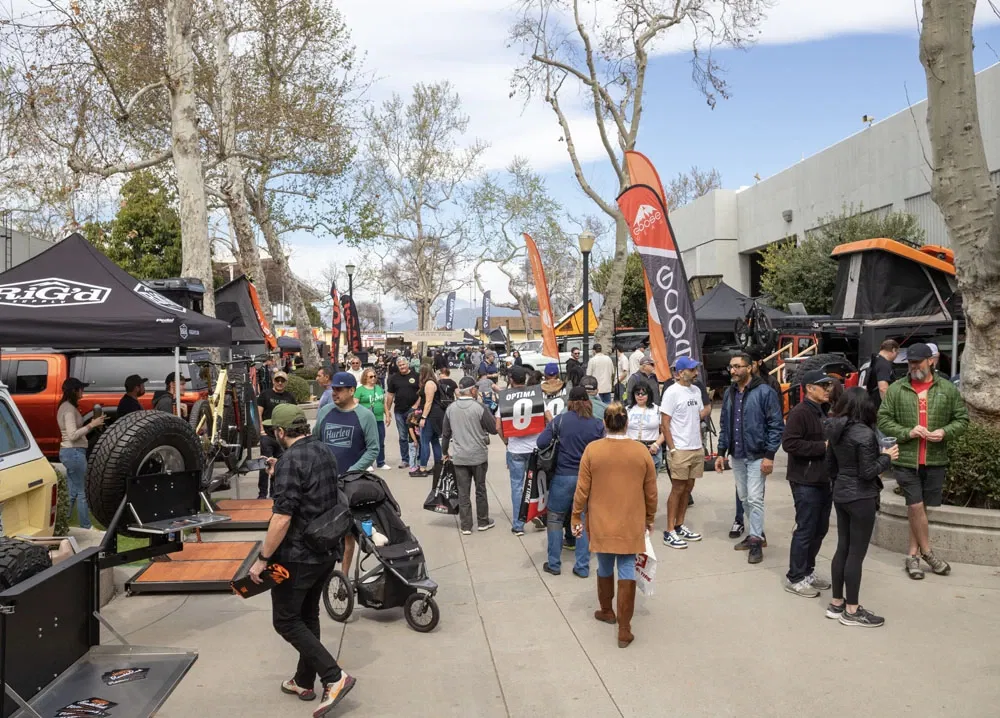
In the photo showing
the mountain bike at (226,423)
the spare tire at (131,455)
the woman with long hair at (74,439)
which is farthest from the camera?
the mountain bike at (226,423)

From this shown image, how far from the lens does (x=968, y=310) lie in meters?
7.98

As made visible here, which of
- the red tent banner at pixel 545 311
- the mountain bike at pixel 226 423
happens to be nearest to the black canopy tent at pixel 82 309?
the mountain bike at pixel 226 423

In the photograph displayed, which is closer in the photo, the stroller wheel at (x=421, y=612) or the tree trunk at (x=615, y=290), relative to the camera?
the stroller wheel at (x=421, y=612)

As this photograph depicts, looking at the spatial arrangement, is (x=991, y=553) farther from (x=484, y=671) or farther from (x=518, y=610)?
(x=484, y=671)

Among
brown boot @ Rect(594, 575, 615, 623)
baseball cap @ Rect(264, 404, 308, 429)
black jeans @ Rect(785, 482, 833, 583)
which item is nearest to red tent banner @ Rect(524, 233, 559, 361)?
black jeans @ Rect(785, 482, 833, 583)

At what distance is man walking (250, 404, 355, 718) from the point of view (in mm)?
4680

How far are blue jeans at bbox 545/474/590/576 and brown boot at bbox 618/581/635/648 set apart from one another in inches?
60.8

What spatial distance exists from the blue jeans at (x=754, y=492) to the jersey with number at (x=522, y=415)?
6.68 feet

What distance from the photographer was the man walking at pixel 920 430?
6.78m

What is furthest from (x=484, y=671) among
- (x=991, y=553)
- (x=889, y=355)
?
(x=889, y=355)

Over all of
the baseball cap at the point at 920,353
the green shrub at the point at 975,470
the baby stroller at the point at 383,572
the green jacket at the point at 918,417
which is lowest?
the baby stroller at the point at 383,572

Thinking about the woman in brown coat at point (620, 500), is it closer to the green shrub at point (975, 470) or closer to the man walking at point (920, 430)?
the man walking at point (920, 430)

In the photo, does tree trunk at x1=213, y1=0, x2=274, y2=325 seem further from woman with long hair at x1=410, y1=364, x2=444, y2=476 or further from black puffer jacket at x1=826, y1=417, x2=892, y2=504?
black puffer jacket at x1=826, y1=417, x2=892, y2=504

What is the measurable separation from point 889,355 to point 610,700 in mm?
7073
